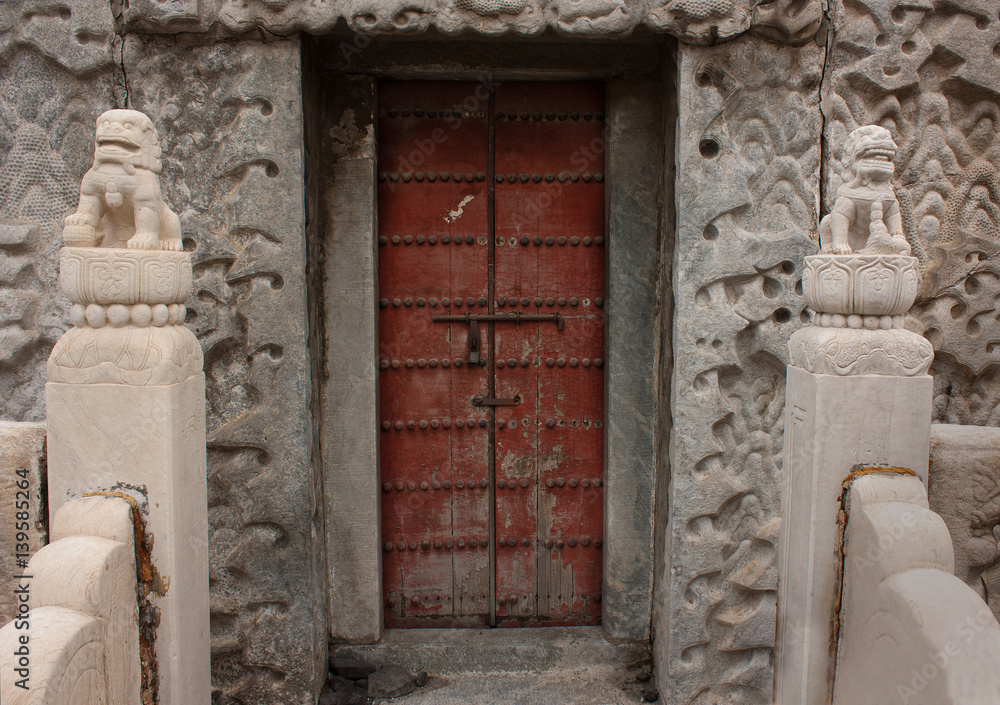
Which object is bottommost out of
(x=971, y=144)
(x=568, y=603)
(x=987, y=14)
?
(x=568, y=603)

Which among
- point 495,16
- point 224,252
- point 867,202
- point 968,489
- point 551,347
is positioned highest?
point 495,16

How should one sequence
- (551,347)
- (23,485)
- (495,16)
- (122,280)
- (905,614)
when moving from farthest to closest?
(551,347) < (495,16) < (23,485) < (122,280) < (905,614)

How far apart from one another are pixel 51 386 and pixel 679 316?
216 cm

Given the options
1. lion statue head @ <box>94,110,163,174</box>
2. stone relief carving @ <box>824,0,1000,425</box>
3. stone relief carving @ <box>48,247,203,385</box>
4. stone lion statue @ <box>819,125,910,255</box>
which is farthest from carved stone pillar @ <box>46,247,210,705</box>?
stone relief carving @ <box>824,0,1000,425</box>

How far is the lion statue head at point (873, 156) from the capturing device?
210cm

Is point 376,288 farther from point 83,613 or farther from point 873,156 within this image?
point 873,156

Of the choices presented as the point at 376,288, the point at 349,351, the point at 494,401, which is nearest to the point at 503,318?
the point at 494,401

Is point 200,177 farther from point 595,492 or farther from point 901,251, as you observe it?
point 901,251

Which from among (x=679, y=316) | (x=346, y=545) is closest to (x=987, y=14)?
(x=679, y=316)

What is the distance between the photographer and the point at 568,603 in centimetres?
340

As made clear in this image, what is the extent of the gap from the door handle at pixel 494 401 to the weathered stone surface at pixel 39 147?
1737 millimetres

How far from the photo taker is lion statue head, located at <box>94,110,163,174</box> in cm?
200

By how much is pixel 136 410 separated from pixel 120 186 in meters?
0.64

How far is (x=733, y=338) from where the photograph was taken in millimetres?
2842
